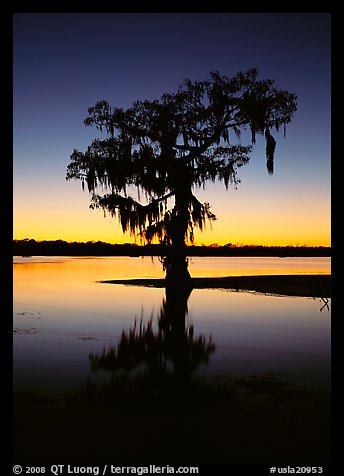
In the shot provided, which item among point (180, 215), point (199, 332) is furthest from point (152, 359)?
point (180, 215)

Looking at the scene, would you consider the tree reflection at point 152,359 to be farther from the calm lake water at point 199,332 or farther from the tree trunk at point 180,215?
the tree trunk at point 180,215

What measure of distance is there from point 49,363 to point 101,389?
1885mm

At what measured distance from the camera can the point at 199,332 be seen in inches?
431

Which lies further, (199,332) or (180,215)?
(180,215)

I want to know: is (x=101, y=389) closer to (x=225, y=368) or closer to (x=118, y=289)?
(x=225, y=368)

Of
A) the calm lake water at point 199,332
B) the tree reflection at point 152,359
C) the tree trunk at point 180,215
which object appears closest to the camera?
the tree reflection at point 152,359

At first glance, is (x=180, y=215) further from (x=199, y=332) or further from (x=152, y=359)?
(x=152, y=359)

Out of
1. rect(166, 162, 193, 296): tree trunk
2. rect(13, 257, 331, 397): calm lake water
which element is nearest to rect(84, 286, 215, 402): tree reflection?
rect(13, 257, 331, 397): calm lake water

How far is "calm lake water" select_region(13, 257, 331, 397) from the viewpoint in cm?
713

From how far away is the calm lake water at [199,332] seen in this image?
7.13 m

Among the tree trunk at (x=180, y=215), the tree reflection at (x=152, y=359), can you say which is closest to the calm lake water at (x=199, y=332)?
the tree reflection at (x=152, y=359)

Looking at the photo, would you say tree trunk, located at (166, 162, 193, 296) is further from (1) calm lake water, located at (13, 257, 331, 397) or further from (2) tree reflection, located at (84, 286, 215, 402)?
(2) tree reflection, located at (84, 286, 215, 402)
